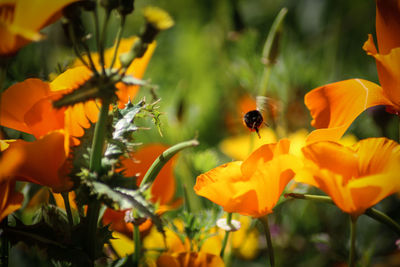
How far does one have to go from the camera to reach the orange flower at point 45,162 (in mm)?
285

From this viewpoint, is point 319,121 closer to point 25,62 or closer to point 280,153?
point 280,153

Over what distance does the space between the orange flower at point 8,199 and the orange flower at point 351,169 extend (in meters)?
0.19

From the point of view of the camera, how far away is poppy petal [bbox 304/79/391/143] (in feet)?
1.11

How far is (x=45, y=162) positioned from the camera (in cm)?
30

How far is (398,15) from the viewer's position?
333 millimetres

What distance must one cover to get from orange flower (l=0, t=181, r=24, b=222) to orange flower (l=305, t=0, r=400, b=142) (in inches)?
8.0

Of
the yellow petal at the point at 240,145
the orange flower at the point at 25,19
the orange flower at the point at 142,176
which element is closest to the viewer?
the orange flower at the point at 25,19

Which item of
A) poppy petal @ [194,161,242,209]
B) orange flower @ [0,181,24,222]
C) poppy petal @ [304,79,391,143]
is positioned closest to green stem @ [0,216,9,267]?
orange flower @ [0,181,24,222]

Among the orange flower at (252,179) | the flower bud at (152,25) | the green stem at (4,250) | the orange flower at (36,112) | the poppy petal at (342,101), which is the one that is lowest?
the green stem at (4,250)

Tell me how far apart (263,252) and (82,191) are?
40 centimetres

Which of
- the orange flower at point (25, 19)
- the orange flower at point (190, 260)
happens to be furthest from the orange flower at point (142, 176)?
the orange flower at point (25, 19)

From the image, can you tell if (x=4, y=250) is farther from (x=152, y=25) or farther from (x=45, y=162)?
(x=152, y=25)

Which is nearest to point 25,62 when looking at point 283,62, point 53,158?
point 53,158

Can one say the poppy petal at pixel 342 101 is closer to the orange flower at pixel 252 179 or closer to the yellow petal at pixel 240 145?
the orange flower at pixel 252 179
